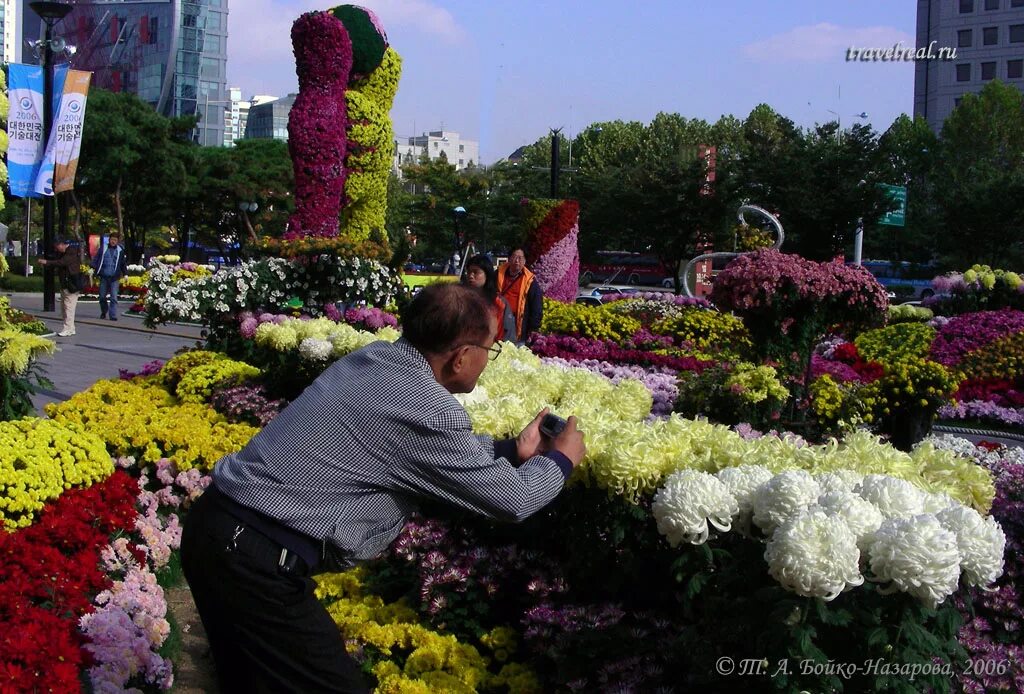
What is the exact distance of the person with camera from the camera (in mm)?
2457

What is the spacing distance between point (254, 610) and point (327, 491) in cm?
32

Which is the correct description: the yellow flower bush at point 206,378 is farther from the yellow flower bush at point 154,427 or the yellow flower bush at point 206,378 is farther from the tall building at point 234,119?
the tall building at point 234,119

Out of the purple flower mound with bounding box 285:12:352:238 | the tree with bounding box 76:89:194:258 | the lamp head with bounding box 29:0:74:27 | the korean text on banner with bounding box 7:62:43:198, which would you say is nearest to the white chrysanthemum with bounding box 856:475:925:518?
the purple flower mound with bounding box 285:12:352:238

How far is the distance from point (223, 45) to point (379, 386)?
462 ft

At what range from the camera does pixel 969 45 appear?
82188mm

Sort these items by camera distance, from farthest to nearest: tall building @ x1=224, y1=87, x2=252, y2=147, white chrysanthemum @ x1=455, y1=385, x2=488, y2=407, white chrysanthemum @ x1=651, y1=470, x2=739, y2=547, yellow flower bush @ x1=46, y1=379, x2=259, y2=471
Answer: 1. tall building @ x1=224, y1=87, x2=252, y2=147
2. yellow flower bush @ x1=46, y1=379, x2=259, y2=471
3. white chrysanthemum @ x1=455, y1=385, x2=488, y2=407
4. white chrysanthemum @ x1=651, y1=470, x2=739, y2=547

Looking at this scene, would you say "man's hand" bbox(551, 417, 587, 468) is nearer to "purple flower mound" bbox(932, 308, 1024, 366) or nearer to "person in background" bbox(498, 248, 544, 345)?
"person in background" bbox(498, 248, 544, 345)

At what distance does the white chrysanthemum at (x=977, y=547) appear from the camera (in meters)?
2.80

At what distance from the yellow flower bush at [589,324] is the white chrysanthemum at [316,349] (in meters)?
7.45

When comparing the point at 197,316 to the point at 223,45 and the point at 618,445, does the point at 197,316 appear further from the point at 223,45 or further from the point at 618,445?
the point at 223,45

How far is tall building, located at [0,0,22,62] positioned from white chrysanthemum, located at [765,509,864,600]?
7032 inches

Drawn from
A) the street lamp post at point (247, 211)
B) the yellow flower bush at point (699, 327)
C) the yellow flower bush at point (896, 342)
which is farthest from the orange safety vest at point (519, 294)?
Result: the street lamp post at point (247, 211)

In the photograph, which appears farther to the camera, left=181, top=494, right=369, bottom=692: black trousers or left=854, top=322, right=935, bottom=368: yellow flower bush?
left=854, top=322, right=935, bottom=368: yellow flower bush

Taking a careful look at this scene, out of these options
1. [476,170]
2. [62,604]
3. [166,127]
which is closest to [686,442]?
[62,604]
